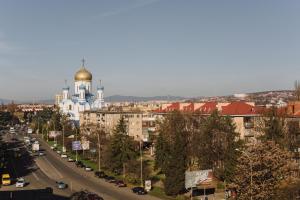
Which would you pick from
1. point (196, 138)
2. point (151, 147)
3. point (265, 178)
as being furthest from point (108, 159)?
point (265, 178)

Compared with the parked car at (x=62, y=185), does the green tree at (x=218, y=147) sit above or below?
above

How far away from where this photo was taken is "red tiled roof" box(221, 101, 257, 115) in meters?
88.2

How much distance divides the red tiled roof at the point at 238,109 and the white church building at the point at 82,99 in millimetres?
63234

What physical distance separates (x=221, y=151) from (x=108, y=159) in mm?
18421

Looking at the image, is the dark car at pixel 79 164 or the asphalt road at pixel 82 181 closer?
the asphalt road at pixel 82 181

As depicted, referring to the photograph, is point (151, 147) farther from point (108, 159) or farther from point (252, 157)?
point (252, 157)

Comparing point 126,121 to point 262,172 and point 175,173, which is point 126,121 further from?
point 262,172

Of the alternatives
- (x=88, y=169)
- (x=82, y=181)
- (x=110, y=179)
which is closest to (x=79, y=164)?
(x=88, y=169)

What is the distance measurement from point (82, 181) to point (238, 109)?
115 ft

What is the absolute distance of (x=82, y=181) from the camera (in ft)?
226

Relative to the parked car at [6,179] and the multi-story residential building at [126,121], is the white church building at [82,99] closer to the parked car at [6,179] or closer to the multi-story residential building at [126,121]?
the multi-story residential building at [126,121]

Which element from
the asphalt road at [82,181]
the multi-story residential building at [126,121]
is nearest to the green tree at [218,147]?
the asphalt road at [82,181]

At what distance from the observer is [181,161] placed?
55.9 meters

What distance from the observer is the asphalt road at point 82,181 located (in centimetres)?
5789
